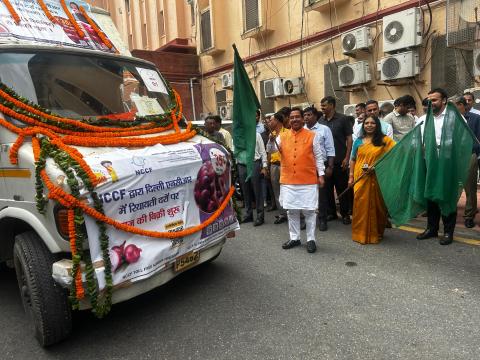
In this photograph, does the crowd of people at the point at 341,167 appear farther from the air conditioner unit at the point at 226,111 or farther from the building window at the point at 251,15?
the air conditioner unit at the point at 226,111

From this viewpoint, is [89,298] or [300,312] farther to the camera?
[300,312]

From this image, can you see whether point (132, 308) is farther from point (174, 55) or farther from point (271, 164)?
point (174, 55)

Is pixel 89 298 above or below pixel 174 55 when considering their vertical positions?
below

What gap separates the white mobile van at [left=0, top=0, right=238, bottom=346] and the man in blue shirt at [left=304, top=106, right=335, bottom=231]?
2193 millimetres

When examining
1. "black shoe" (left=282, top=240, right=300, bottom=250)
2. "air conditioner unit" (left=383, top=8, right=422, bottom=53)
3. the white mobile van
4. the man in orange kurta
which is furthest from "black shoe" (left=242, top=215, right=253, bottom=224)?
"air conditioner unit" (left=383, top=8, right=422, bottom=53)

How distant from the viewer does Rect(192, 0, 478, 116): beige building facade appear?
7.92 m

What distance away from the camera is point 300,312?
10.7 ft

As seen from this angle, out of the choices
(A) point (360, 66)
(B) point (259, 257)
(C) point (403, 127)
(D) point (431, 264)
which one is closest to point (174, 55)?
(A) point (360, 66)

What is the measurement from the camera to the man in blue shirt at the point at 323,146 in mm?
5539

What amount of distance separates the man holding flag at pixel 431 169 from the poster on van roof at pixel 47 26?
367 centimetres

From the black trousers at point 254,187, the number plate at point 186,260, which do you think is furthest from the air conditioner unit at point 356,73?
the number plate at point 186,260

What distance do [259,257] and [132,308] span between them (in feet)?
5.51

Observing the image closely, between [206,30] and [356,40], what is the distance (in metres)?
7.15

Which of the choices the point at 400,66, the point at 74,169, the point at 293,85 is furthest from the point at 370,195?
the point at 293,85
